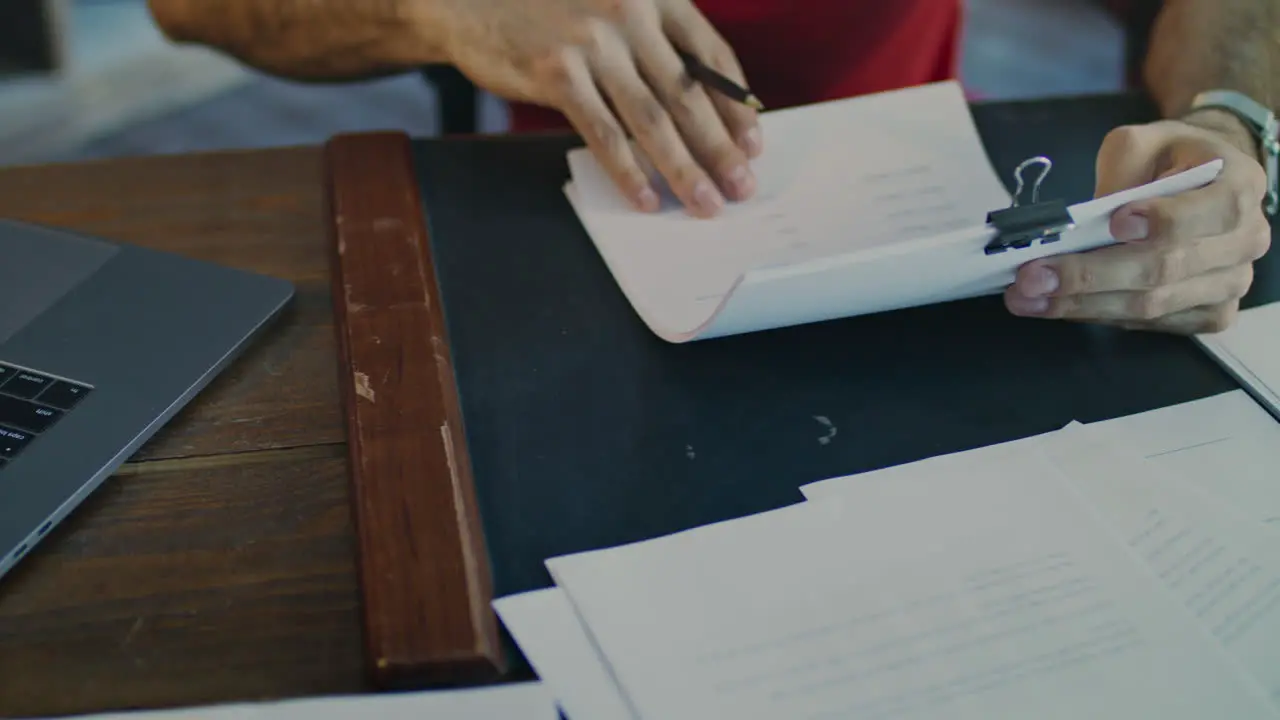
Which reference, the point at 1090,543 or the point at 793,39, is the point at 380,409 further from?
the point at 793,39

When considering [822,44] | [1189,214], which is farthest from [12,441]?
[822,44]

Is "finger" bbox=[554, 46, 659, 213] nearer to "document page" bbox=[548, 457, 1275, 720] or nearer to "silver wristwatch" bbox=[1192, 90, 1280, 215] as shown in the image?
"document page" bbox=[548, 457, 1275, 720]

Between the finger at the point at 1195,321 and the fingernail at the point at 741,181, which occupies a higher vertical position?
the fingernail at the point at 741,181

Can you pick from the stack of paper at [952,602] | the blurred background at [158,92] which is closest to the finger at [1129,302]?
the stack of paper at [952,602]

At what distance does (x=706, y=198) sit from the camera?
0.75 meters

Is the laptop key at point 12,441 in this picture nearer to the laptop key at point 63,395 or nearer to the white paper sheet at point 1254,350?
the laptop key at point 63,395

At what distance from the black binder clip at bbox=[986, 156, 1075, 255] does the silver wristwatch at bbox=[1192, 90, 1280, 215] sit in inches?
12.2

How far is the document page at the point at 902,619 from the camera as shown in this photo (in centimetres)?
46

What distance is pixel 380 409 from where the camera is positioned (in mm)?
579

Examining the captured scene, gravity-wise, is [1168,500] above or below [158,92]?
above

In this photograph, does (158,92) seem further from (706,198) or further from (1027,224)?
A: (1027,224)

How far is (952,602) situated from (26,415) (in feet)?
1.55

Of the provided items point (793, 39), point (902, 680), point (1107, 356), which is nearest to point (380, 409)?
point (902, 680)

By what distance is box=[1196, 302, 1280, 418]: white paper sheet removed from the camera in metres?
0.67
